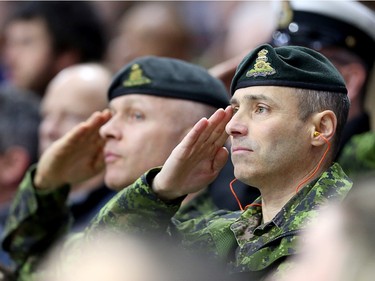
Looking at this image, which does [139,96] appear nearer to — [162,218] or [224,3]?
[162,218]

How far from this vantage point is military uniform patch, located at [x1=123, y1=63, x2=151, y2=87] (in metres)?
3.57

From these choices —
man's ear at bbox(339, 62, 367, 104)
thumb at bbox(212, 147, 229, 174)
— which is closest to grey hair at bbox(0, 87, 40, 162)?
man's ear at bbox(339, 62, 367, 104)

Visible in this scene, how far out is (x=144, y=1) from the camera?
250 inches

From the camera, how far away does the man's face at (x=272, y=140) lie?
2.71m

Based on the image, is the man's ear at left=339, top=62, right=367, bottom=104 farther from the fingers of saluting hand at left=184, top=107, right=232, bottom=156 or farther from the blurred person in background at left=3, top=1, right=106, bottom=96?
the blurred person in background at left=3, top=1, right=106, bottom=96

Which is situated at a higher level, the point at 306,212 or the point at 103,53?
the point at 306,212

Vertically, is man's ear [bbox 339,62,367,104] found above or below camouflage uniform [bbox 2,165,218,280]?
above

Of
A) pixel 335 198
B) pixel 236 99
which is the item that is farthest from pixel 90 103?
pixel 335 198

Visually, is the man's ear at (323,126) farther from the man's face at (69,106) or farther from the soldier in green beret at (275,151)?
the man's face at (69,106)

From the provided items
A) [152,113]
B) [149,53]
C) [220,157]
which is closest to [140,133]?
[152,113]

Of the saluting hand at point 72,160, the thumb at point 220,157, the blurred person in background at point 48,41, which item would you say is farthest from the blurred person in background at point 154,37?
the thumb at point 220,157

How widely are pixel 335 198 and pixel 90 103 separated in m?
2.30

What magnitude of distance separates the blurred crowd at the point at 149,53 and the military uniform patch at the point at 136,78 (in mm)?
137

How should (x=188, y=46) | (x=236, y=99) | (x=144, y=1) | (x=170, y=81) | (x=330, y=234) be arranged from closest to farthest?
1. (x=330, y=234)
2. (x=236, y=99)
3. (x=170, y=81)
4. (x=188, y=46)
5. (x=144, y=1)
